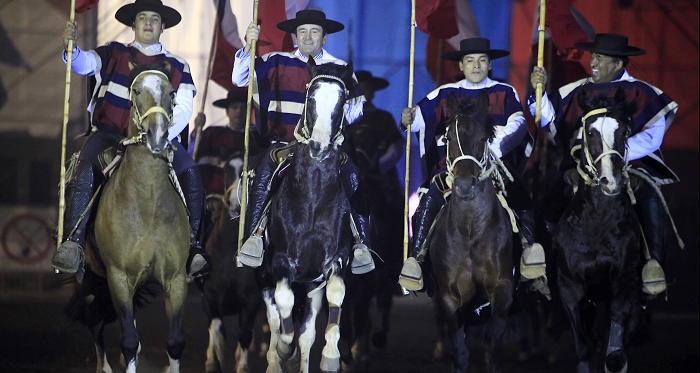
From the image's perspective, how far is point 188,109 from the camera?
6.81m

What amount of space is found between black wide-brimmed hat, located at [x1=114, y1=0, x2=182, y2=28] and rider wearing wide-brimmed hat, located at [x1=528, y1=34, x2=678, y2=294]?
315cm

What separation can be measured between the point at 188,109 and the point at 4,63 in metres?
2.31

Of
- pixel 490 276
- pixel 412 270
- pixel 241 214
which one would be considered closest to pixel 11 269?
pixel 241 214

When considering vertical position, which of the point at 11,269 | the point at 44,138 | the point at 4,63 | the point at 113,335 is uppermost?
the point at 4,63

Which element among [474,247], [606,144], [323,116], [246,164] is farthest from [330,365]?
[606,144]

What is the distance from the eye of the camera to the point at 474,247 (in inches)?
240

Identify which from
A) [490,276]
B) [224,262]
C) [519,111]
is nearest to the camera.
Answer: [490,276]

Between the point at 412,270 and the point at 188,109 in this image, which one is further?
the point at 188,109

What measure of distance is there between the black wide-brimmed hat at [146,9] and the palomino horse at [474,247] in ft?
8.68

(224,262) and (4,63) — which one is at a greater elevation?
(4,63)

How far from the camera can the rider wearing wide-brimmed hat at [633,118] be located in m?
6.81

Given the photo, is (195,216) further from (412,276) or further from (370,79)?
(370,79)

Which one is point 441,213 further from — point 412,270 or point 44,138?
point 44,138

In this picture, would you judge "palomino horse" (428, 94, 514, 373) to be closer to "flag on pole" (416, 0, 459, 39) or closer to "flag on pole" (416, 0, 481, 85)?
"flag on pole" (416, 0, 459, 39)
